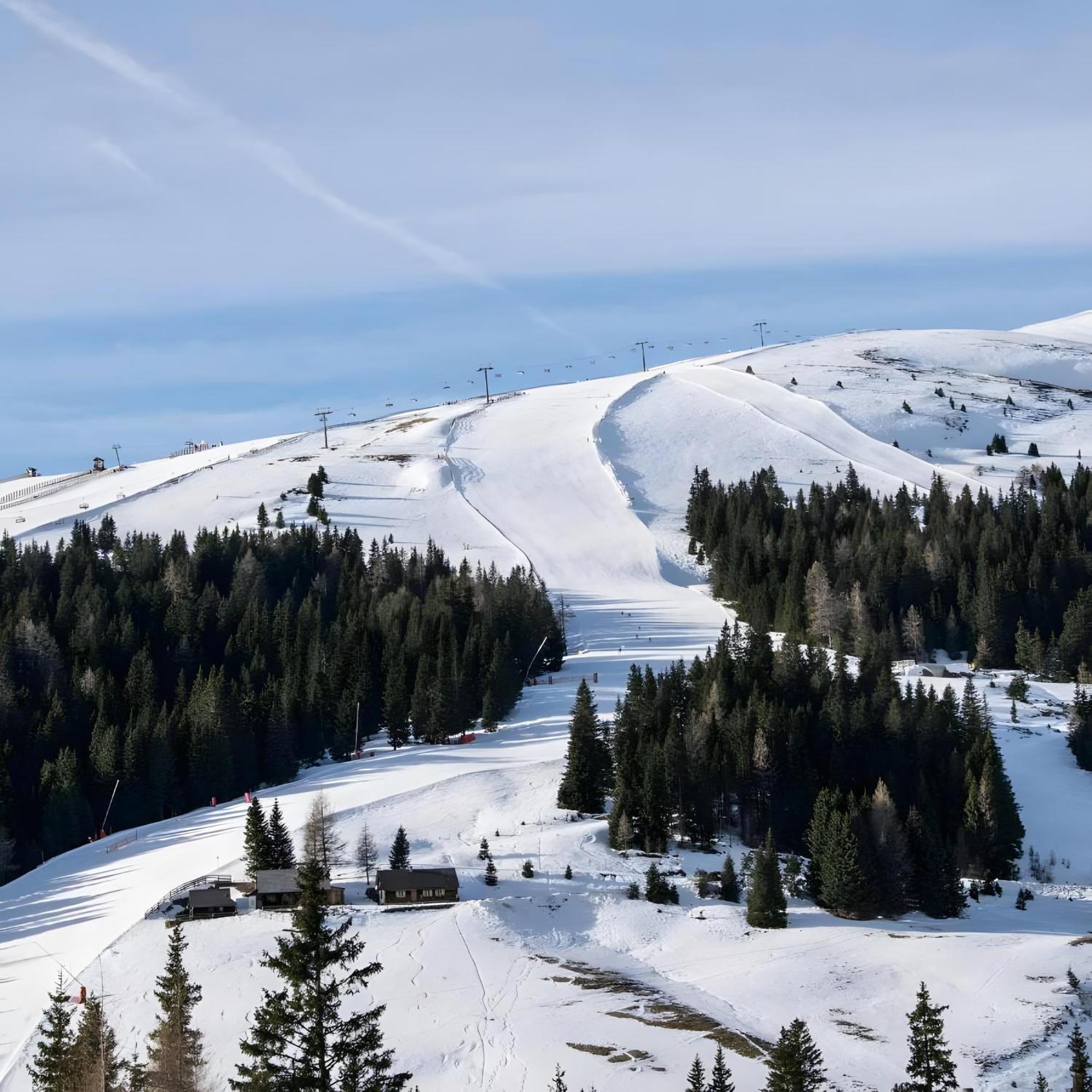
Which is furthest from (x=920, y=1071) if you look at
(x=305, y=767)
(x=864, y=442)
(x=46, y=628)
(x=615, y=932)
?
(x=864, y=442)

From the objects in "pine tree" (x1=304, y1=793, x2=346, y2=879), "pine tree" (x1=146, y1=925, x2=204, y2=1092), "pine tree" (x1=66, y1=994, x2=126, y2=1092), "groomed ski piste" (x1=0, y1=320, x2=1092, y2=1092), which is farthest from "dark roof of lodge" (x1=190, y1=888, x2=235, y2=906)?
"pine tree" (x1=66, y1=994, x2=126, y2=1092)

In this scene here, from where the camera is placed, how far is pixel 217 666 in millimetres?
104562

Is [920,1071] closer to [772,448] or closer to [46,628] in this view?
[46,628]

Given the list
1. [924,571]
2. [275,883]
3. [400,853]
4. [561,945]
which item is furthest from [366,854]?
[924,571]

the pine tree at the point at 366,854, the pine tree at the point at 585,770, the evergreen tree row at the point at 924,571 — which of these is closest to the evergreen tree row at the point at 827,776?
the pine tree at the point at 585,770

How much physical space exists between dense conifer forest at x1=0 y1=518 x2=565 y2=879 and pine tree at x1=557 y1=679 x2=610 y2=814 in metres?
17.4

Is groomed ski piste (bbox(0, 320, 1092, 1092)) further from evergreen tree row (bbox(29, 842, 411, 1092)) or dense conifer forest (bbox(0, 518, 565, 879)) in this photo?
evergreen tree row (bbox(29, 842, 411, 1092))

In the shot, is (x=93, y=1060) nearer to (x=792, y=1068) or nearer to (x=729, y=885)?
(x=792, y=1068)

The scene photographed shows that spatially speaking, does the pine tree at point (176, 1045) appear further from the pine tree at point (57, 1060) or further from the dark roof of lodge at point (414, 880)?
the dark roof of lodge at point (414, 880)

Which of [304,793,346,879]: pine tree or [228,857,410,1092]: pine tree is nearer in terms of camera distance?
[228,857,410,1092]: pine tree

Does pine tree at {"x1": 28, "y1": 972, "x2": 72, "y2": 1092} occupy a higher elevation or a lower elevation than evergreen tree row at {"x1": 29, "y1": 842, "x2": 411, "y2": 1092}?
lower

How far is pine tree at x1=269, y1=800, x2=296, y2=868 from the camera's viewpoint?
6256cm

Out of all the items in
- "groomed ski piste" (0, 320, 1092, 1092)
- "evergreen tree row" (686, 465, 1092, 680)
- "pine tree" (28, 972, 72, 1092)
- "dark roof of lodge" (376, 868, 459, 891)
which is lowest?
"groomed ski piste" (0, 320, 1092, 1092)

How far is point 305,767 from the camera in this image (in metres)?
91.9
